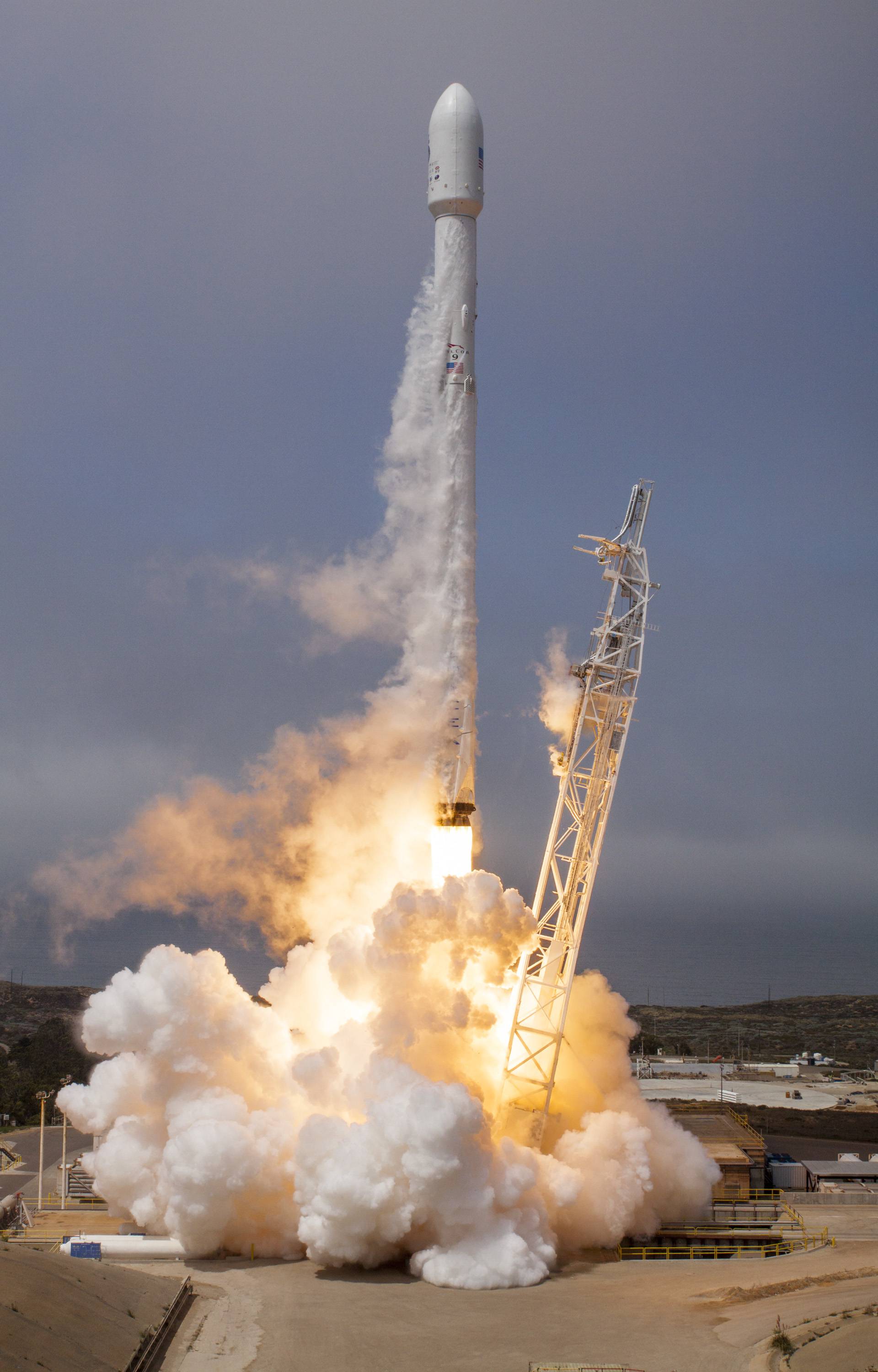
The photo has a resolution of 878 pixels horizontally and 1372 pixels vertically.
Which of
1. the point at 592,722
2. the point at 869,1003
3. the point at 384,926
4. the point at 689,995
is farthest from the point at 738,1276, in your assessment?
the point at 689,995

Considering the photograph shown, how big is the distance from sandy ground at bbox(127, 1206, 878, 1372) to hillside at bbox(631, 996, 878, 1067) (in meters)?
48.9

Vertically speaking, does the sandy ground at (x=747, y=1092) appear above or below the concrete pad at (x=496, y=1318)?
above

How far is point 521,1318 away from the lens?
86.3 feet

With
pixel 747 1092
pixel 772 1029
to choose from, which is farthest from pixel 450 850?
pixel 772 1029

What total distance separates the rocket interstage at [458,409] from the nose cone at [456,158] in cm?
2

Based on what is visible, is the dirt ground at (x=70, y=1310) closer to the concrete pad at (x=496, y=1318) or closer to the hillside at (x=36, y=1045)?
the concrete pad at (x=496, y=1318)

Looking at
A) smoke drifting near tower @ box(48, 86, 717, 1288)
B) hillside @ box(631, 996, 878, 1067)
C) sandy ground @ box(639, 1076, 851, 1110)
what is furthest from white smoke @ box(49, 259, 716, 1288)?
hillside @ box(631, 996, 878, 1067)

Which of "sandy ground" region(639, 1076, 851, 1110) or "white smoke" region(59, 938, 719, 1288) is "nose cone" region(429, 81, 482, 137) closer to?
"white smoke" region(59, 938, 719, 1288)

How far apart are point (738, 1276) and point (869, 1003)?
93.8 metres

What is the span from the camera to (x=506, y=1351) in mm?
24281

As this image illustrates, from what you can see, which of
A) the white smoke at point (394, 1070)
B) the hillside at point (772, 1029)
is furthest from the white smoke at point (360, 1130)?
the hillside at point (772, 1029)

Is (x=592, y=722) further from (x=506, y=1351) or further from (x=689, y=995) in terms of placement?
(x=689, y=995)

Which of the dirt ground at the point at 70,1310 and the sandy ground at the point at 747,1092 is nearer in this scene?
the dirt ground at the point at 70,1310

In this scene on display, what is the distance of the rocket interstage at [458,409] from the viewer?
34.4m
